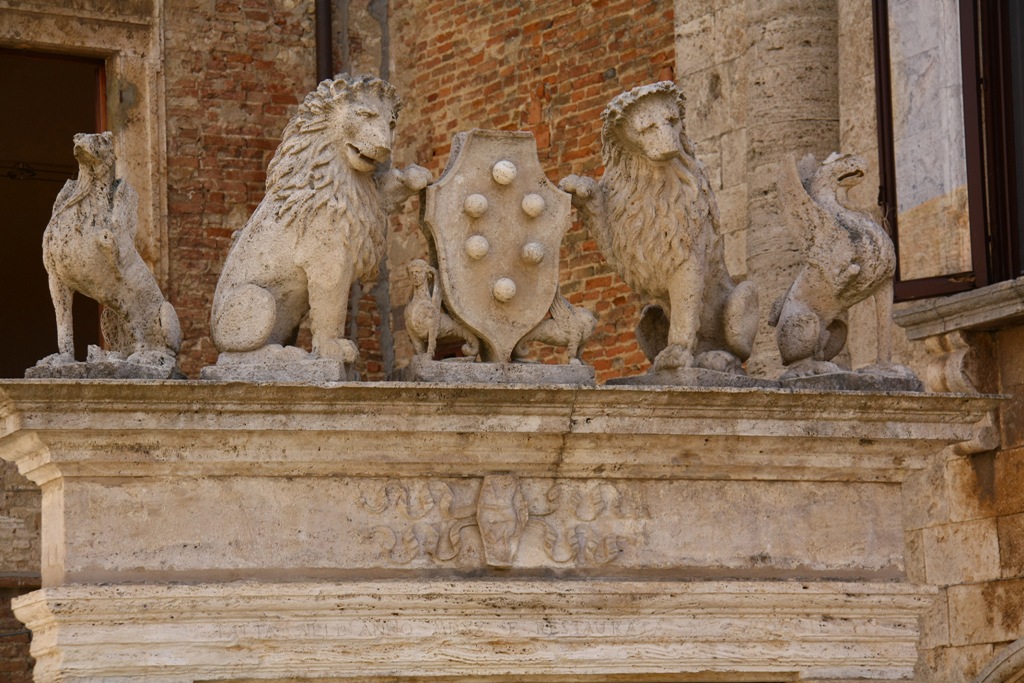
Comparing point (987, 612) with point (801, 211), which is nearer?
point (801, 211)

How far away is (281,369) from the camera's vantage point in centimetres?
521

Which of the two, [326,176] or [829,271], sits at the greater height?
[326,176]

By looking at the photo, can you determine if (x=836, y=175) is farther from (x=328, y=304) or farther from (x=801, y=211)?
(x=328, y=304)

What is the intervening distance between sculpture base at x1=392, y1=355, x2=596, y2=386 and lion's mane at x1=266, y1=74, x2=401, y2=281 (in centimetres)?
33

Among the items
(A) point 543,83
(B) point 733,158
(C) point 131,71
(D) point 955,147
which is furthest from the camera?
(C) point 131,71

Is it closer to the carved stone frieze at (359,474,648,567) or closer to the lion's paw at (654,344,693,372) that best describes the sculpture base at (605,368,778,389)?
the lion's paw at (654,344,693,372)

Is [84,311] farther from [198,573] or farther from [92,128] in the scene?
[198,573]

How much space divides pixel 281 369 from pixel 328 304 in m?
0.26

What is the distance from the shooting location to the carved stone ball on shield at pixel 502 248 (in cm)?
549

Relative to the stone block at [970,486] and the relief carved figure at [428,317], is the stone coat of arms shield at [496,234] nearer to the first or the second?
the relief carved figure at [428,317]

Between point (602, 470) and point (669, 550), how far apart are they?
30 cm

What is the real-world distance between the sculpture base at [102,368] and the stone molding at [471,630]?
0.53m

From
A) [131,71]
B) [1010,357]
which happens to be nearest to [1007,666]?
[1010,357]

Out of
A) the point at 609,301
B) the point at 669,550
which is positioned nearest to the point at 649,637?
the point at 669,550
